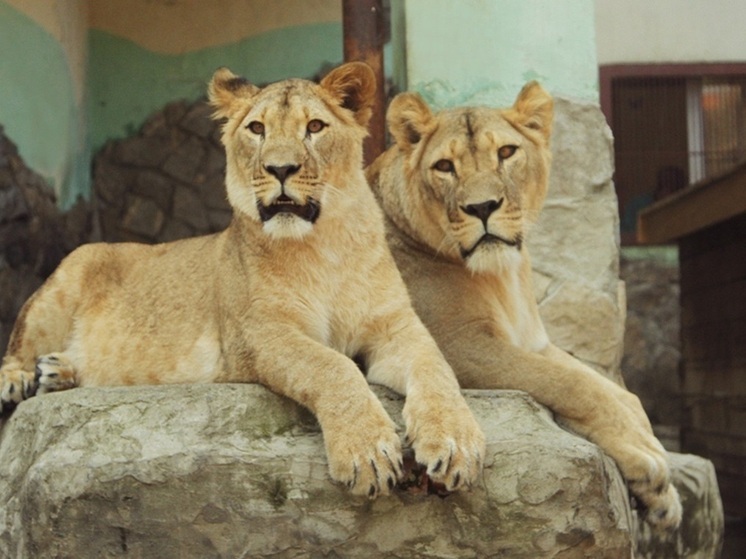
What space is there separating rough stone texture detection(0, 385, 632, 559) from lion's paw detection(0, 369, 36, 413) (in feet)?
3.27

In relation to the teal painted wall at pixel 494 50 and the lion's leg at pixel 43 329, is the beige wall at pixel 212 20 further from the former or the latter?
the lion's leg at pixel 43 329

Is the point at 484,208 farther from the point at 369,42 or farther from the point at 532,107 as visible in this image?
the point at 369,42

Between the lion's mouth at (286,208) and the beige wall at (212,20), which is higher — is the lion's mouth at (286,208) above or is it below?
below

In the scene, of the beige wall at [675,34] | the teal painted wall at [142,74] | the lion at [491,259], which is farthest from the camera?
the beige wall at [675,34]

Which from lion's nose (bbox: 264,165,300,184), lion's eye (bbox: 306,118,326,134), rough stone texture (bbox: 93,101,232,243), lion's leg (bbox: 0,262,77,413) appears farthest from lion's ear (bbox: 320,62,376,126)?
rough stone texture (bbox: 93,101,232,243)

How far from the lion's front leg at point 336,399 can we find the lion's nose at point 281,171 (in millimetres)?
452

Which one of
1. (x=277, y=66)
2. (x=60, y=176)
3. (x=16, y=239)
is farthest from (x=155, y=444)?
(x=277, y=66)

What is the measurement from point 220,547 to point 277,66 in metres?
7.16

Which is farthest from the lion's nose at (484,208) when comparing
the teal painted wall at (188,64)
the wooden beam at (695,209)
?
the teal painted wall at (188,64)

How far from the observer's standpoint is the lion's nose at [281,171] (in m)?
3.45

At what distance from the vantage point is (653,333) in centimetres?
1211

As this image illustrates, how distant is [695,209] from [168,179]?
15.1 ft

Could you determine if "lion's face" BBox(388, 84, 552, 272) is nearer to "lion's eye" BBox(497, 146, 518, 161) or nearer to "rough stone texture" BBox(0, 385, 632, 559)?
"lion's eye" BBox(497, 146, 518, 161)

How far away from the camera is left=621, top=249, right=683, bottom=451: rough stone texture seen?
11914 mm
